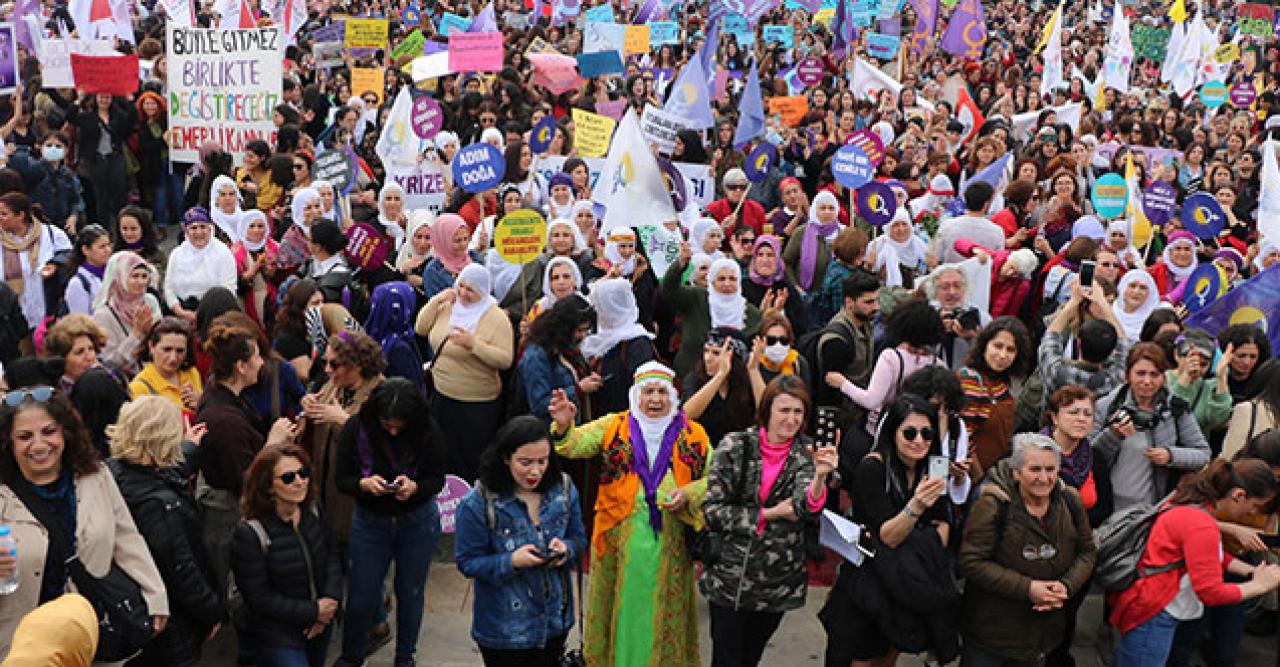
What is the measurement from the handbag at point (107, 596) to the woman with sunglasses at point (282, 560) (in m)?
0.43

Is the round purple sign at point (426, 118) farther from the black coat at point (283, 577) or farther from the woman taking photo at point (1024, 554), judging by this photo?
the woman taking photo at point (1024, 554)

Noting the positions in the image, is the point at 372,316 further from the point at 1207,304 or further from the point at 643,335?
the point at 1207,304

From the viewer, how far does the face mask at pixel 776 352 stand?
Result: 21.8 ft

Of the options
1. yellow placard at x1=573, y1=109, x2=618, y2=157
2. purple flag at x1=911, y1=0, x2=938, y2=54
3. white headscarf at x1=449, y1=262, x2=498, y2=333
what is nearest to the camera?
white headscarf at x1=449, y1=262, x2=498, y2=333

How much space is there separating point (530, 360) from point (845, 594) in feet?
6.95

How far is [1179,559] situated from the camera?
221 inches

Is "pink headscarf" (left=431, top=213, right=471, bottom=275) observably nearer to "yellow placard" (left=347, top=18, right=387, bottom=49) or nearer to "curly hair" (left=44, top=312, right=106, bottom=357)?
"curly hair" (left=44, top=312, right=106, bottom=357)

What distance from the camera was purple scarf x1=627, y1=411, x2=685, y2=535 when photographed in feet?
18.1

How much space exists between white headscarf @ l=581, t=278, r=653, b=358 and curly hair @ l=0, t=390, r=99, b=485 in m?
2.87

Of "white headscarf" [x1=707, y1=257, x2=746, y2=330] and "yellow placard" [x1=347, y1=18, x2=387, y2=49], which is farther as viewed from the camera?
"yellow placard" [x1=347, y1=18, x2=387, y2=49]

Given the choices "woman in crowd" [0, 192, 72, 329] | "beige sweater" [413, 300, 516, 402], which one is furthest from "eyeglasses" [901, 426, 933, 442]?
"woman in crowd" [0, 192, 72, 329]

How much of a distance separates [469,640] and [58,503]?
244 cm

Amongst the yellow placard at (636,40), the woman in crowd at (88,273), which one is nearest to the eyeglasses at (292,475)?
the woman in crowd at (88,273)

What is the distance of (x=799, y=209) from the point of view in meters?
10.2
